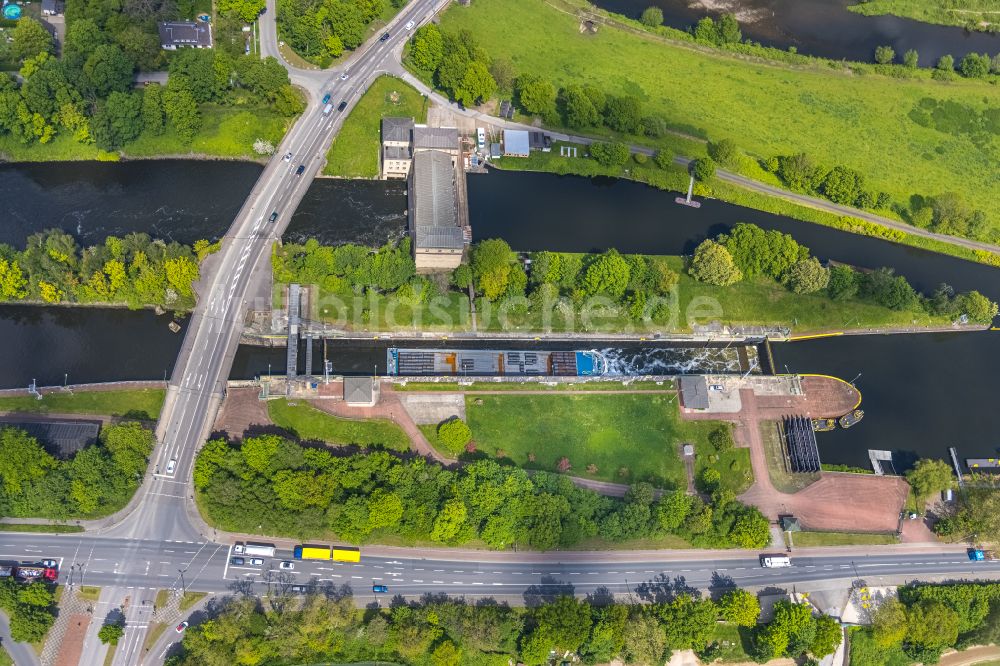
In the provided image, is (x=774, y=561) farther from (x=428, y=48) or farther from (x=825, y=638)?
(x=428, y=48)

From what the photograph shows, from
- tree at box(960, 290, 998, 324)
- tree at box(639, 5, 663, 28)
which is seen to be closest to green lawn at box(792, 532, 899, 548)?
tree at box(960, 290, 998, 324)

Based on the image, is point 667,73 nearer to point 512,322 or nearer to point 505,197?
point 505,197

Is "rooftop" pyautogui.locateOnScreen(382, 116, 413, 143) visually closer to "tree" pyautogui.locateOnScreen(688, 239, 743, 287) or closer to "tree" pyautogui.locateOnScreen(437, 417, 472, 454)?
"tree" pyautogui.locateOnScreen(437, 417, 472, 454)

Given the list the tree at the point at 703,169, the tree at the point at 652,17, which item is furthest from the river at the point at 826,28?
the tree at the point at 703,169

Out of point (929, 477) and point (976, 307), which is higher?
point (976, 307)

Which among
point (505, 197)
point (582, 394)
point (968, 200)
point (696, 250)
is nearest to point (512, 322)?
point (582, 394)

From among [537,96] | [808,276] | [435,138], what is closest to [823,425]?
[808,276]

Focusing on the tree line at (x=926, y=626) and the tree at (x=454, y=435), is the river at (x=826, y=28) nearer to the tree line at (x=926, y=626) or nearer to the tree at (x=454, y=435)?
the tree at (x=454, y=435)
